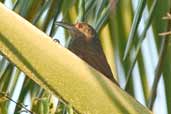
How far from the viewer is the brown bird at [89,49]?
2215mm

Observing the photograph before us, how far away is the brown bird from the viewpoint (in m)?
2.21

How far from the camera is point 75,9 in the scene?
50.6 inches

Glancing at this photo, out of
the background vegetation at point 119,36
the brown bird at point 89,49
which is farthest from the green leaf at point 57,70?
the brown bird at point 89,49

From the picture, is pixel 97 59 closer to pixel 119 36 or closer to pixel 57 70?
pixel 119 36

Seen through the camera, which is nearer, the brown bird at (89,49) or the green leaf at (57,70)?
the green leaf at (57,70)

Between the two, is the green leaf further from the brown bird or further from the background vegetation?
the brown bird

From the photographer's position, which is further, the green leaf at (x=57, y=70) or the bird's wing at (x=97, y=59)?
the bird's wing at (x=97, y=59)

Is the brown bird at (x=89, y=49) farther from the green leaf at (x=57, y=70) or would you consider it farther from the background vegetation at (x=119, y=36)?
the green leaf at (x=57, y=70)

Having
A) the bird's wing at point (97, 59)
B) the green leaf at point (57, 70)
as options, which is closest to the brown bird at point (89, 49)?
the bird's wing at point (97, 59)

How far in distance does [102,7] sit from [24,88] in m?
0.25


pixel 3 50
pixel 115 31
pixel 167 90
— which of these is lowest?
pixel 167 90

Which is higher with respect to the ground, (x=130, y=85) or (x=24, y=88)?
(x=24, y=88)

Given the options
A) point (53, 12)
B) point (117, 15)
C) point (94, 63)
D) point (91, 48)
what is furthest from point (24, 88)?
point (91, 48)

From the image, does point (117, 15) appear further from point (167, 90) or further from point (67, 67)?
point (67, 67)
